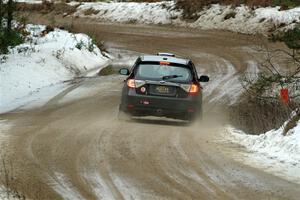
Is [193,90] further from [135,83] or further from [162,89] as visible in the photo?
[135,83]

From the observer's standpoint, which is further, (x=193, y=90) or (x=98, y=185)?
(x=193, y=90)

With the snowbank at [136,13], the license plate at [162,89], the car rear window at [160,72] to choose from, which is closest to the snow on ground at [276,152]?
the license plate at [162,89]

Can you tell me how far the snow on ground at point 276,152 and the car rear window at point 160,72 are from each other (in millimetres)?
2590

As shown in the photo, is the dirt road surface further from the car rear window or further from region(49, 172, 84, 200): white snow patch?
the car rear window

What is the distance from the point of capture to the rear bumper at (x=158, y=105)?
45.5 feet

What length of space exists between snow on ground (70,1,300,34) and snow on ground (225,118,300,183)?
21.9m

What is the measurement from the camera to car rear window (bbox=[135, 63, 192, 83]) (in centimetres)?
1407

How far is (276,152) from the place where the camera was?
1044 cm

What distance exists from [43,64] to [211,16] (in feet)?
67.7

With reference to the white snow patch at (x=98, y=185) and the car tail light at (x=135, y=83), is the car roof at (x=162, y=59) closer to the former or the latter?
the car tail light at (x=135, y=83)

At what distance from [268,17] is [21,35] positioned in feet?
49.2

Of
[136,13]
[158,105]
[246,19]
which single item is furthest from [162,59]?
[136,13]

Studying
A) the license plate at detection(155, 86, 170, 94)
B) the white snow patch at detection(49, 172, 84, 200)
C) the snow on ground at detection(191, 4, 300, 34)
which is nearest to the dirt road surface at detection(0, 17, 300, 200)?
the white snow patch at detection(49, 172, 84, 200)

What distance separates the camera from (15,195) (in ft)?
24.8
